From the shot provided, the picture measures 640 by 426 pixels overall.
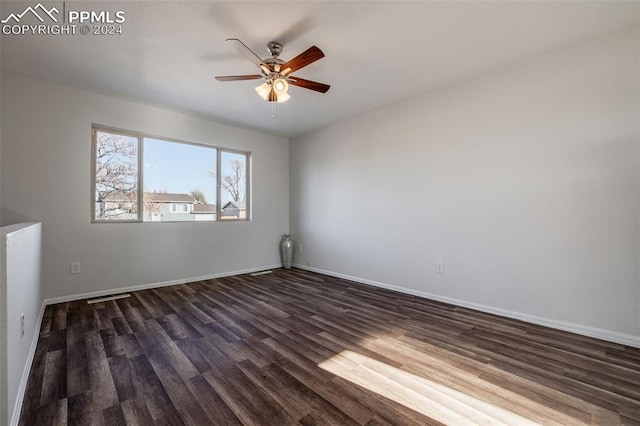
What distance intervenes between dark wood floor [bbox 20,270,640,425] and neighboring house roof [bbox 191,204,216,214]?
5.53 ft

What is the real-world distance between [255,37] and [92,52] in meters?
1.56

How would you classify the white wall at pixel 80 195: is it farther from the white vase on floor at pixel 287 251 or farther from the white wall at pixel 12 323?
the white wall at pixel 12 323

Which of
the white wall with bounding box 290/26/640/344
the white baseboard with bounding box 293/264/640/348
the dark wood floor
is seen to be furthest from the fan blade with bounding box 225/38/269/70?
the white baseboard with bounding box 293/264/640/348

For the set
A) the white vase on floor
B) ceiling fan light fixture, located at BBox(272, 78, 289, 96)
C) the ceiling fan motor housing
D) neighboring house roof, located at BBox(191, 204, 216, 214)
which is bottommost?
the white vase on floor

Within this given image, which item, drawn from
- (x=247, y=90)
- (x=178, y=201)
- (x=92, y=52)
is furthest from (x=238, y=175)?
(x=92, y=52)

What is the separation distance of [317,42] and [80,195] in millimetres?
3291

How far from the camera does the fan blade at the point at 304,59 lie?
200 cm

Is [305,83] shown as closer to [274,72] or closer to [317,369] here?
[274,72]

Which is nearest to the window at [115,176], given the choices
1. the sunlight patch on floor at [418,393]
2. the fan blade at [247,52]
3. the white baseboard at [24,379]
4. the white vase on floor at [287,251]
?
the white baseboard at [24,379]

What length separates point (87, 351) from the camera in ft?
6.59

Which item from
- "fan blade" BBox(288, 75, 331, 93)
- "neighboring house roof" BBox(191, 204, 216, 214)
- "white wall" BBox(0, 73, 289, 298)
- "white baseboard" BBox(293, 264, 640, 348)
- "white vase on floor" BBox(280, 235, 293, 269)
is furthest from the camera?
"white vase on floor" BBox(280, 235, 293, 269)

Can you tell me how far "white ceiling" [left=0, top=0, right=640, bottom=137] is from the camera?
6.34 feet

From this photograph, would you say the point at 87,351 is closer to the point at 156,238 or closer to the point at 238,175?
the point at 156,238

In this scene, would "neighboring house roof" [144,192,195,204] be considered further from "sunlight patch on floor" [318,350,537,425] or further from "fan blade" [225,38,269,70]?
"sunlight patch on floor" [318,350,537,425]
